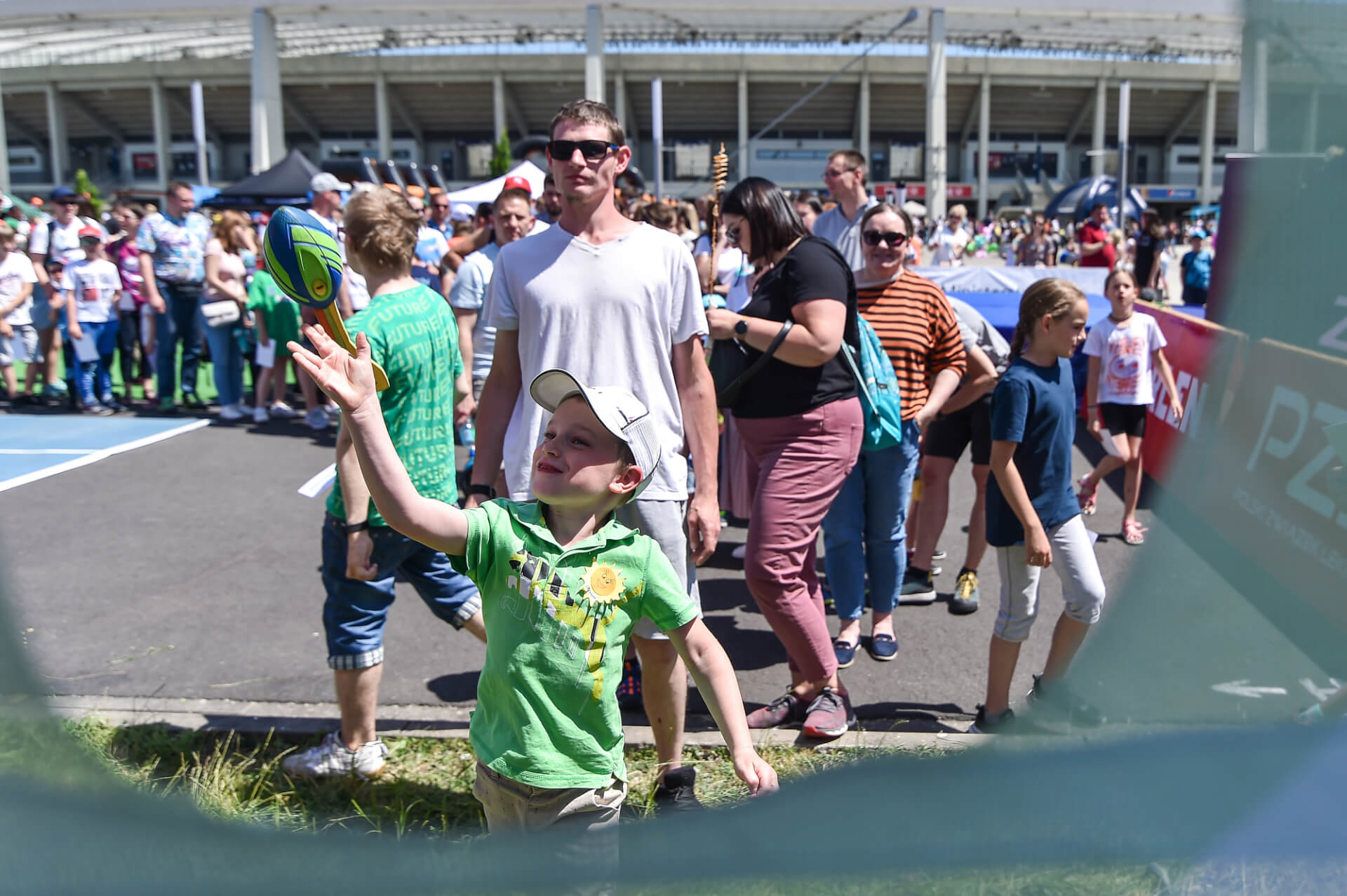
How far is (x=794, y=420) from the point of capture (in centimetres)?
353

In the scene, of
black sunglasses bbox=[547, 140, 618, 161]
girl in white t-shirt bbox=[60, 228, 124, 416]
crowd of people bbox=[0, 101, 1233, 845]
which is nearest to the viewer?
crowd of people bbox=[0, 101, 1233, 845]

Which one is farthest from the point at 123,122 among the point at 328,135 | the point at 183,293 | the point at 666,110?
the point at 183,293

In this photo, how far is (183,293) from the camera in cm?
955

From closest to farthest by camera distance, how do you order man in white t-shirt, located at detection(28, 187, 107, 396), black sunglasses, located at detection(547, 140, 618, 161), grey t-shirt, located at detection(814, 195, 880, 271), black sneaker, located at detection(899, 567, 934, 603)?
black sunglasses, located at detection(547, 140, 618, 161)
black sneaker, located at detection(899, 567, 934, 603)
grey t-shirt, located at detection(814, 195, 880, 271)
man in white t-shirt, located at detection(28, 187, 107, 396)

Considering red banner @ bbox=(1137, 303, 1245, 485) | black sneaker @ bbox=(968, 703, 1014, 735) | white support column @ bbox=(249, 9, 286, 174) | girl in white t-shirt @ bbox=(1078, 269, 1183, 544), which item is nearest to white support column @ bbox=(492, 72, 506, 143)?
white support column @ bbox=(249, 9, 286, 174)

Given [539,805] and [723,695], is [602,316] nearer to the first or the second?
[723,695]

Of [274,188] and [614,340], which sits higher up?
[274,188]

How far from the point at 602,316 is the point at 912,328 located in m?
1.96

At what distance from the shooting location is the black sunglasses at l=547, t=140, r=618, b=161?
2785mm

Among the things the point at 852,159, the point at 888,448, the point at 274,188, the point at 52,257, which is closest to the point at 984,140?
the point at 274,188

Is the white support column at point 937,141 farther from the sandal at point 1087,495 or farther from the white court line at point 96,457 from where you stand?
the sandal at point 1087,495

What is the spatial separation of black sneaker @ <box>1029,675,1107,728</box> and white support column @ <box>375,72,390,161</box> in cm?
5140

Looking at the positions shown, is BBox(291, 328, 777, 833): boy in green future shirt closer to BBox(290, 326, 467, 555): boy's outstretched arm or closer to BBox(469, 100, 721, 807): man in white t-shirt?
BBox(290, 326, 467, 555): boy's outstretched arm

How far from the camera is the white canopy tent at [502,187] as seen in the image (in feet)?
29.4
